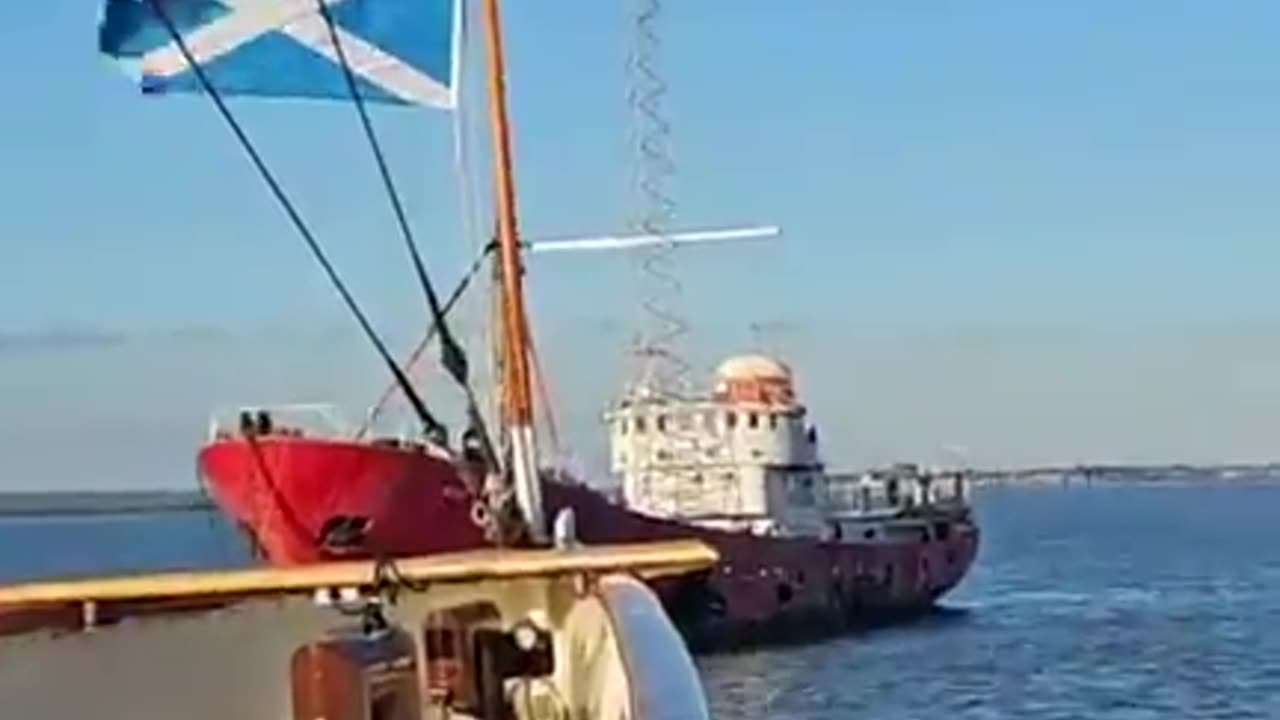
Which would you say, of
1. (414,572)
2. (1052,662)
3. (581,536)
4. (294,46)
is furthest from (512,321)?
(1052,662)

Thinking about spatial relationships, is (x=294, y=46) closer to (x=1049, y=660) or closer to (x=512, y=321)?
(x=512, y=321)

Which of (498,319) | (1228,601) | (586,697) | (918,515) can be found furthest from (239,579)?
(1228,601)

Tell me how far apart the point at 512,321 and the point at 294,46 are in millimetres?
1635

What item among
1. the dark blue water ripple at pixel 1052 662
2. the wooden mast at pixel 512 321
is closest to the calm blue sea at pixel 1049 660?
the dark blue water ripple at pixel 1052 662

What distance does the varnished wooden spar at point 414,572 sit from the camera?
33.6ft

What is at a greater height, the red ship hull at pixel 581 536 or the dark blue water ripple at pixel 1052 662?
the red ship hull at pixel 581 536

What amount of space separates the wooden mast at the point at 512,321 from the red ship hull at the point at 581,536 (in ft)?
61.6

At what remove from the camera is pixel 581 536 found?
49.1 m

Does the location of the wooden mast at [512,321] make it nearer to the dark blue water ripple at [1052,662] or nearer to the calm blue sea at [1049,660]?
the calm blue sea at [1049,660]

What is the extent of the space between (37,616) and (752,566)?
55.9 m

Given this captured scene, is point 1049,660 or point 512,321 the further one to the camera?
point 1049,660

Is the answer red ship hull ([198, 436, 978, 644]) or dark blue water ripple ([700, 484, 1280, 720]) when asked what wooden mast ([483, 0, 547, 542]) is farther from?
dark blue water ripple ([700, 484, 1280, 720])

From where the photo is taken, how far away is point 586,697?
11.1 m

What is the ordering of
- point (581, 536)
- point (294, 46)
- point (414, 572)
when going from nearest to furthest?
point (414, 572)
point (294, 46)
point (581, 536)
